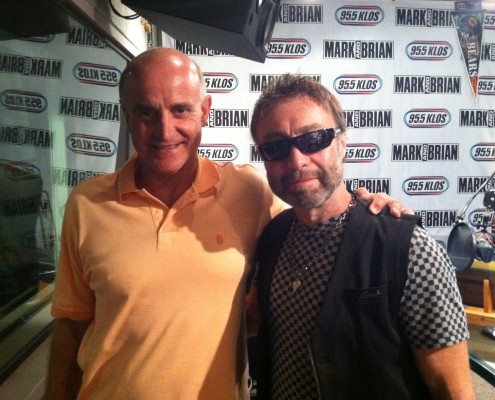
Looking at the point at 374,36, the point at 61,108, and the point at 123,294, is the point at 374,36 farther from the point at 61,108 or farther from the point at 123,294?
the point at 123,294

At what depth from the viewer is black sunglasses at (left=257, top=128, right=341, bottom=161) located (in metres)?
1.13

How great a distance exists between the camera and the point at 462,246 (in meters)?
3.02

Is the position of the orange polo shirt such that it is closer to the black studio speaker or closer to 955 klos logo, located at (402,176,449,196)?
the black studio speaker

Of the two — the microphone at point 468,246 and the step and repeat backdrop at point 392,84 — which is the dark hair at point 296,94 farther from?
the step and repeat backdrop at point 392,84

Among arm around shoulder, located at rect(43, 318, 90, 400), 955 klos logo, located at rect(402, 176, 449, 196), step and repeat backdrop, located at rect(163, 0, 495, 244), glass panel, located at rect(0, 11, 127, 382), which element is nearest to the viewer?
arm around shoulder, located at rect(43, 318, 90, 400)

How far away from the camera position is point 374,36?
3.87 meters

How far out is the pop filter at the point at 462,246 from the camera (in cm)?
296

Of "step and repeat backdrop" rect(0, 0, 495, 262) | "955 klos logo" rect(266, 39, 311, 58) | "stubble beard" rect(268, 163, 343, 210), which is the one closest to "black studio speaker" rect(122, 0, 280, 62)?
"stubble beard" rect(268, 163, 343, 210)

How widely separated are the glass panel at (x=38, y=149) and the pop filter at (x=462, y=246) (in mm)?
2759

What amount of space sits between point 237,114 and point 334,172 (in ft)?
9.44

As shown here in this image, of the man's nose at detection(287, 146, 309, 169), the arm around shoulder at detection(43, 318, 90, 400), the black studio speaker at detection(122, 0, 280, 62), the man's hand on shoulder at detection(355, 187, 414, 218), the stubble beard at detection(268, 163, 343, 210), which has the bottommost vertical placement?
the arm around shoulder at detection(43, 318, 90, 400)

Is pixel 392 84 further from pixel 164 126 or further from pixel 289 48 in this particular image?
pixel 164 126

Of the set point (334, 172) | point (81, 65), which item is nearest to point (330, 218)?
point (334, 172)

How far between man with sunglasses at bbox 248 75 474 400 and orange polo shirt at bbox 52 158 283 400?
0.44 feet
